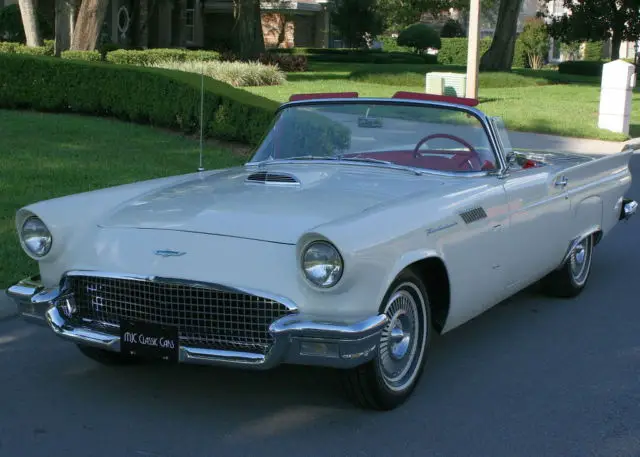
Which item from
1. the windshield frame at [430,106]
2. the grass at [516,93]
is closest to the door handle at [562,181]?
the windshield frame at [430,106]

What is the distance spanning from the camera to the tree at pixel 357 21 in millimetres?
56537

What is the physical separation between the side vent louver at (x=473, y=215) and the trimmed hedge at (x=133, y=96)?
8894 millimetres

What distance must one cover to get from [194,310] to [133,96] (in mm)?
12322

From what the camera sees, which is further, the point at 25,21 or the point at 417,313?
the point at 25,21

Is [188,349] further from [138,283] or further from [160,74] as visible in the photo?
[160,74]

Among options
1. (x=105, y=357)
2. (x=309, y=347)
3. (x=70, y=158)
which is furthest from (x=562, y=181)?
(x=70, y=158)

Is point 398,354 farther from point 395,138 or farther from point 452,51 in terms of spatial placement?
point 452,51

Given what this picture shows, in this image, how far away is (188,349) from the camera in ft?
14.1

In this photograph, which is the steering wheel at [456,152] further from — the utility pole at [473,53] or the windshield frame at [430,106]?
the utility pole at [473,53]

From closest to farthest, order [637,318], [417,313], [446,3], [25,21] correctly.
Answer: [417,313] < [637,318] < [25,21] < [446,3]

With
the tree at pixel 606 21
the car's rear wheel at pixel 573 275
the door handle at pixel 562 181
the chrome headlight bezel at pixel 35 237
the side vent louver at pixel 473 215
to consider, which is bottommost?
the car's rear wheel at pixel 573 275

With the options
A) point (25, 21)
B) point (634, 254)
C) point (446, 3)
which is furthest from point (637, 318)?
point (446, 3)

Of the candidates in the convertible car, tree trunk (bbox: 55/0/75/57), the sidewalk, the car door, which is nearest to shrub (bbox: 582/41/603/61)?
tree trunk (bbox: 55/0/75/57)

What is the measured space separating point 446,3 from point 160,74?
1658 inches
